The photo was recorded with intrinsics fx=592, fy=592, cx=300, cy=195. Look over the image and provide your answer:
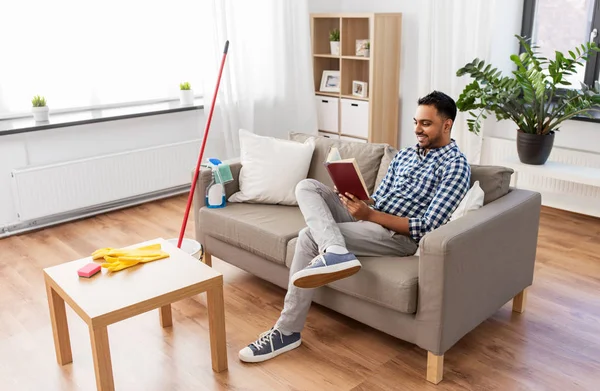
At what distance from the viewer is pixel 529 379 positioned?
2.29 metres

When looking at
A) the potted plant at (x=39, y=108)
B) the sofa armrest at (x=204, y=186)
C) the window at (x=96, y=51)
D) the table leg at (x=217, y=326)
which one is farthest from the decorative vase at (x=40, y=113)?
the table leg at (x=217, y=326)

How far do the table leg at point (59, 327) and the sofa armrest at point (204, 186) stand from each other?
3.09ft

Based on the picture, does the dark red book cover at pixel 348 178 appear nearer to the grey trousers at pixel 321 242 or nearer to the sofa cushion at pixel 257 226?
the grey trousers at pixel 321 242

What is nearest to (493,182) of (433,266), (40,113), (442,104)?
(442,104)

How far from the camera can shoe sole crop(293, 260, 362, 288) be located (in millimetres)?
2262

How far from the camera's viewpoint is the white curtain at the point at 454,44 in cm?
432

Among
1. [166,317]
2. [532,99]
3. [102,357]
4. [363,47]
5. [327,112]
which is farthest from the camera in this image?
[327,112]

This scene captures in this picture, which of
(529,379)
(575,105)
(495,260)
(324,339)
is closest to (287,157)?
(324,339)

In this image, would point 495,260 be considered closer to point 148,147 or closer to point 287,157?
point 287,157

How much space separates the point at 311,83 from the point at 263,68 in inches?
19.1

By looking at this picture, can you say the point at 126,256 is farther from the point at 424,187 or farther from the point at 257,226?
the point at 424,187

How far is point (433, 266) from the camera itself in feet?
6.98

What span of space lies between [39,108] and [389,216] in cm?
258

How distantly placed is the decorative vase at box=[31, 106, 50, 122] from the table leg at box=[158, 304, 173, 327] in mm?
1891
